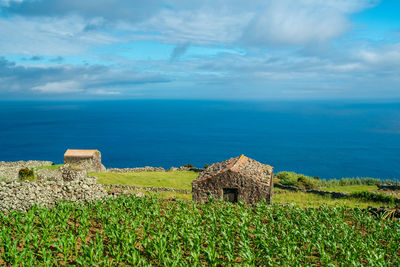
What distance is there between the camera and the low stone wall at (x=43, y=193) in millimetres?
20281

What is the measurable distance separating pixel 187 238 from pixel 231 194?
9988mm

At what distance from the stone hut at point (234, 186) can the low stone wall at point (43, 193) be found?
314 inches

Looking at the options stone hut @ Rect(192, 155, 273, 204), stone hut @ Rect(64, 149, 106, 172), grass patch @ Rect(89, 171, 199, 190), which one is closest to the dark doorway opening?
stone hut @ Rect(192, 155, 273, 204)

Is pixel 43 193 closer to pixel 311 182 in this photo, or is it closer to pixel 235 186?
pixel 235 186

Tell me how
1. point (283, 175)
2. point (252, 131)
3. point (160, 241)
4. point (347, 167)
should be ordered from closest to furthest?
point (160, 241) < point (283, 175) < point (347, 167) < point (252, 131)

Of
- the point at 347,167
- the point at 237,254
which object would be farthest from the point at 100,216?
the point at 347,167

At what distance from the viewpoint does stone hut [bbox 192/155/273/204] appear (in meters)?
24.4

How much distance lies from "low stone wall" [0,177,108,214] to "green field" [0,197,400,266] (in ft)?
3.74

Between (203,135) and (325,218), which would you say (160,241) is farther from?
(203,135)

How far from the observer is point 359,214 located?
20688 mm

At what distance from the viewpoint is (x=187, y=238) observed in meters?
15.4

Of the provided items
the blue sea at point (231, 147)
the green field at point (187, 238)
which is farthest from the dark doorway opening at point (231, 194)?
the blue sea at point (231, 147)

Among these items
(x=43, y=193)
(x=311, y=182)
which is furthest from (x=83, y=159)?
(x=311, y=182)

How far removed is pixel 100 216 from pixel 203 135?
165 m
